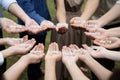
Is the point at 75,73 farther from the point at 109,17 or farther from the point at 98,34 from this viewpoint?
the point at 109,17

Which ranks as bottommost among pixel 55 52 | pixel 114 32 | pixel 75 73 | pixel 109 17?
pixel 75 73

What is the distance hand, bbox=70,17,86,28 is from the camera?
239cm

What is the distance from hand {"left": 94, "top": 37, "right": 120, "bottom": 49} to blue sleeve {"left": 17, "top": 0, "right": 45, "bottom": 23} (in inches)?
19.8

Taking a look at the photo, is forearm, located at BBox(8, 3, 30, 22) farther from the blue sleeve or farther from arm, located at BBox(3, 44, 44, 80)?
arm, located at BBox(3, 44, 44, 80)

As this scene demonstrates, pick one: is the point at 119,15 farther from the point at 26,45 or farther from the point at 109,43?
the point at 26,45

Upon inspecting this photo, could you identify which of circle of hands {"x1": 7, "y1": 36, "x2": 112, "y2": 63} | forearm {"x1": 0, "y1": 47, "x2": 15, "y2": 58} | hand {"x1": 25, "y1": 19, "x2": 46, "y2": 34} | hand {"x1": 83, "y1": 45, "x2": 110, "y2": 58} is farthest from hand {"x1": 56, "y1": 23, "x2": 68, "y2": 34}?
forearm {"x1": 0, "y1": 47, "x2": 15, "y2": 58}

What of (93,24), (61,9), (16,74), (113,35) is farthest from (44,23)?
(16,74)

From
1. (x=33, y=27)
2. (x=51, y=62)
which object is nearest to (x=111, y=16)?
(x=33, y=27)

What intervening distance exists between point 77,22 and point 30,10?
1.25 feet

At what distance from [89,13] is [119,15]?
0.24 m

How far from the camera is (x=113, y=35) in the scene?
7.48ft

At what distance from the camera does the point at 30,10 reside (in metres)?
2.42

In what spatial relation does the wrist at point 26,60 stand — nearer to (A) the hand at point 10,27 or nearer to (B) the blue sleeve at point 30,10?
(A) the hand at point 10,27

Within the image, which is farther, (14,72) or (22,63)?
(22,63)
